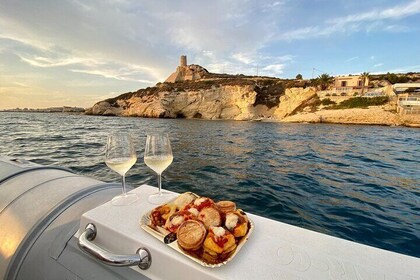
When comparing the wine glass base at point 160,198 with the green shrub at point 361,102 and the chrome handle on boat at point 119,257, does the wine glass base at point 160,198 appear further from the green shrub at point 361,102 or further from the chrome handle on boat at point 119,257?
the green shrub at point 361,102

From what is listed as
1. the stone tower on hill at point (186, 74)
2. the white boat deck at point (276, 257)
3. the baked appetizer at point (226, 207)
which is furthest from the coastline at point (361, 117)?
the stone tower on hill at point (186, 74)

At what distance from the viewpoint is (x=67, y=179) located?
175 centimetres

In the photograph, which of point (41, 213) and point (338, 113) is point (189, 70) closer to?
point (338, 113)

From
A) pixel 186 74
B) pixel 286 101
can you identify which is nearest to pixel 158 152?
pixel 286 101

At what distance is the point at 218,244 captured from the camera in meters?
0.81

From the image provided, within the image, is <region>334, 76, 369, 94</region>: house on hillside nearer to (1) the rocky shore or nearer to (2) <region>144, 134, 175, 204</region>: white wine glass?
(1) the rocky shore

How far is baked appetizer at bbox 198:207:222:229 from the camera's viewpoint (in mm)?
926

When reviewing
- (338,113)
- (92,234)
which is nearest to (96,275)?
(92,234)

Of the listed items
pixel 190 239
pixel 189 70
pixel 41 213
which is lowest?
pixel 41 213

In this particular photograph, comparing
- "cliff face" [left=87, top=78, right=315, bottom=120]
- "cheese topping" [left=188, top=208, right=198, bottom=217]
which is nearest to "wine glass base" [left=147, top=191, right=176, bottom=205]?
"cheese topping" [left=188, top=208, right=198, bottom=217]

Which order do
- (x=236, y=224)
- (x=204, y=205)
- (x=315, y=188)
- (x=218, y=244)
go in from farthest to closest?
(x=315, y=188), (x=204, y=205), (x=236, y=224), (x=218, y=244)

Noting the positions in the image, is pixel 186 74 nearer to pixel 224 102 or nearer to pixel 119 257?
pixel 224 102

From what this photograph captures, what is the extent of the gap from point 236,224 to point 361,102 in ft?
187

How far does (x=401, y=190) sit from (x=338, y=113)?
44.8 metres
